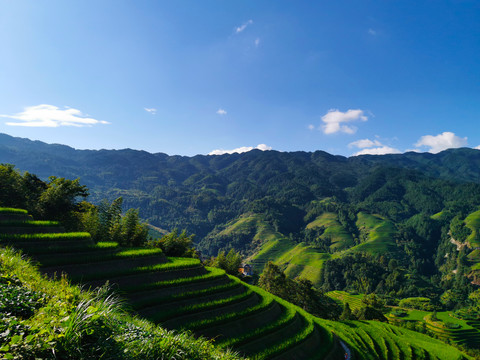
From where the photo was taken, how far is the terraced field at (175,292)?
76.0 ft

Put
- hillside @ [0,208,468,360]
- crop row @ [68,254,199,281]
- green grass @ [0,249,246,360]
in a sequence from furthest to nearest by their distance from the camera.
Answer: crop row @ [68,254,199,281], hillside @ [0,208,468,360], green grass @ [0,249,246,360]

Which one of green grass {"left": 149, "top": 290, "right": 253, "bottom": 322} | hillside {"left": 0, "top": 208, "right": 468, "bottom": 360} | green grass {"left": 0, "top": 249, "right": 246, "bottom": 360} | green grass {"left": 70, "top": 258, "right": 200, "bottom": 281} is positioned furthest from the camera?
green grass {"left": 70, "top": 258, "right": 200, "bottom": 281}

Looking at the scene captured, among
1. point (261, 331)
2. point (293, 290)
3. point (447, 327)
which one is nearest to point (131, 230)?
point (261, 331)

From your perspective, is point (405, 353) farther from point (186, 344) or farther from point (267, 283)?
point (186, 344)

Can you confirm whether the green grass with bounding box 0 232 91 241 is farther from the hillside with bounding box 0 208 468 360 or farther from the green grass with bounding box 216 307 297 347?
the green grass with bounding box 216 307 297 347

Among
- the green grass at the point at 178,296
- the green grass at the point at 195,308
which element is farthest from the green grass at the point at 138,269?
the green grass at the point at 195,308

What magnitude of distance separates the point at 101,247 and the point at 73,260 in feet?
10.1

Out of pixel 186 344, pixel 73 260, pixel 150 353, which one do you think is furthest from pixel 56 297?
pixel 73 260

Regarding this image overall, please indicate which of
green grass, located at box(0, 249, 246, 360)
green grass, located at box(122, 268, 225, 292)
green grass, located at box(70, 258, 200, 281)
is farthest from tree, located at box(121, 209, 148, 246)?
green grass, located at box(0, 249, 246, 360)

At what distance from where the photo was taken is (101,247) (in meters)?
27.2

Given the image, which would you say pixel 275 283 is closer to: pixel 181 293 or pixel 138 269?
pixel 181 293

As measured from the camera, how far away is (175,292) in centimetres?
2578

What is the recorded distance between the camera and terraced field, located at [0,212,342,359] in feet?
76.0

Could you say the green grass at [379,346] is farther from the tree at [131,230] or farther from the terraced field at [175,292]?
the tree at [131,230]
